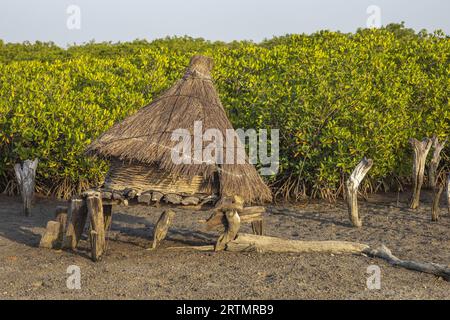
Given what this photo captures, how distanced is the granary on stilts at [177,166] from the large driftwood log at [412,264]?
1617 mm

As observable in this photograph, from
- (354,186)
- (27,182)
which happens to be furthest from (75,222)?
(354,186)

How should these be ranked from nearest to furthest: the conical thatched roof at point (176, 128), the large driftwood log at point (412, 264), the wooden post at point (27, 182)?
1. the large driftwood log at point (412, 264)
2. the conical thatched roof at point (176, 128)
3. the wooden post at point (27, 182)

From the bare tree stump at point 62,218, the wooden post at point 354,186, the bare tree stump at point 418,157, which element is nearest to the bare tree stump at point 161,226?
the bare tree stump at point 62,218

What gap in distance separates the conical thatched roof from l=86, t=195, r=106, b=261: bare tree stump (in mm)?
656

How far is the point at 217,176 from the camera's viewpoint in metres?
9.31

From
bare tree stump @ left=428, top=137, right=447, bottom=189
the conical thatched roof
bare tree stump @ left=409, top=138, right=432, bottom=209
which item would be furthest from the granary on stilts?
bare tree stump @ left=428, top=137, right=447, bottom=189

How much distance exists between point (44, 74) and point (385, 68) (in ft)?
23.2

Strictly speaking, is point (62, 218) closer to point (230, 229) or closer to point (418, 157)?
point (230, 229)

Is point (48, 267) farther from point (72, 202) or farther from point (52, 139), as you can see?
point (52, 139)

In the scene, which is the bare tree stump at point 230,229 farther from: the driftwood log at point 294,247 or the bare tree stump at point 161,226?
the bare tree stump at point 161,226

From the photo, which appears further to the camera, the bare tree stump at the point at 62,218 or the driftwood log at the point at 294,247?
the bare tree stump at the point at 62,218

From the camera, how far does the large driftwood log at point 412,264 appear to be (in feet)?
28.5

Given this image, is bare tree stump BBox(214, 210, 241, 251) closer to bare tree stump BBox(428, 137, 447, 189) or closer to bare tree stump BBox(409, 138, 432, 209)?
bare tree stump BBox(409, 138, 432, 209)
